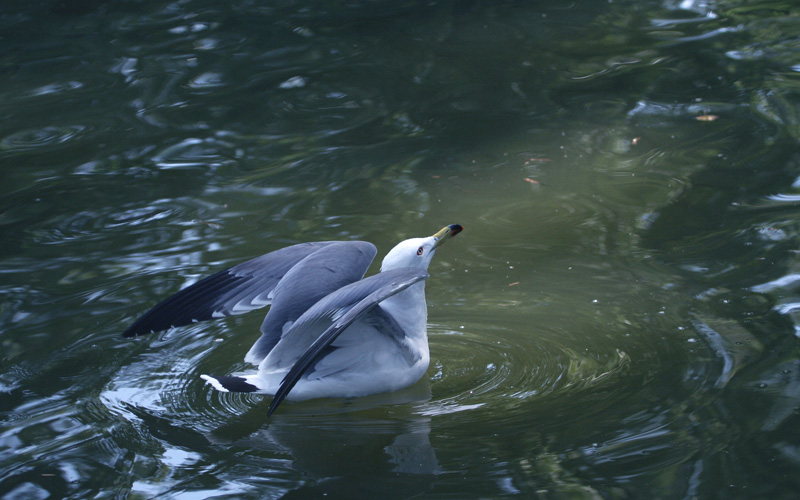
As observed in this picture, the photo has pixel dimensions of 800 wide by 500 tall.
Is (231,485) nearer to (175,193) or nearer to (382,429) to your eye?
(382,429)

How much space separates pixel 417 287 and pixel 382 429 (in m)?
0.79

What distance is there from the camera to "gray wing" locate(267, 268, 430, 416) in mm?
3637

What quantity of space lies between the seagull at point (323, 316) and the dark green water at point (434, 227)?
0.51ft

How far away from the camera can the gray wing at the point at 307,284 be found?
14.0ft

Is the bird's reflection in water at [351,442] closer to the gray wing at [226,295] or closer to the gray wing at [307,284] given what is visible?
the gray wing at [307,284]

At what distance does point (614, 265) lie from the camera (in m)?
5.25

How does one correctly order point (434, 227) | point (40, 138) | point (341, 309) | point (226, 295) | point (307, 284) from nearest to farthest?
point (341, 309) < point (307, 284) < point (226, 295) < point (434, 227) < point (40, 138)

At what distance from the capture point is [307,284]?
433 cm

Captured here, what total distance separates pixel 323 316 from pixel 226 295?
90 cm

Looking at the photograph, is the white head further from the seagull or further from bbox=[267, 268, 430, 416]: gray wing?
bbox=[267, 268, 430, 416]: gray wing

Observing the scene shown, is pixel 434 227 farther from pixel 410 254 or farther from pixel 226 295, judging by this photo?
pixel 226 295

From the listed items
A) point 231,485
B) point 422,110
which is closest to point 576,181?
point 422,110

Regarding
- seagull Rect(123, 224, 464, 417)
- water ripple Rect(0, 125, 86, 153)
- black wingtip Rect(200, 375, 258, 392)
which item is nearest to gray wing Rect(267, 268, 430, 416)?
seagull Rect(123, 224, 464, 417)

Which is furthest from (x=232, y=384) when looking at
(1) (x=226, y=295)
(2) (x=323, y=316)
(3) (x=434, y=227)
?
(3) (x=434, y=227)
